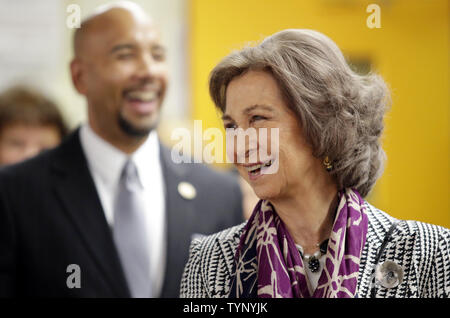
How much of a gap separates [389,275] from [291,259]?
0.66 feet

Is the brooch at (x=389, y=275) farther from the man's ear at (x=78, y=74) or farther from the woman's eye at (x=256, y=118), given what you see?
the man's ear at (x=78, y=74)

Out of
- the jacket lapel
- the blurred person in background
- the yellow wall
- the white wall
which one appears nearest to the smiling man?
the jacket lapel

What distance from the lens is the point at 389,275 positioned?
124 centimetres

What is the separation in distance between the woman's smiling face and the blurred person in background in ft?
4.74

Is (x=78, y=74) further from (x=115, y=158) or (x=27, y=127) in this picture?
(x=27, y=127)

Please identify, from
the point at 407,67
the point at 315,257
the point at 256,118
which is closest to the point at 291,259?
the point at 315,257

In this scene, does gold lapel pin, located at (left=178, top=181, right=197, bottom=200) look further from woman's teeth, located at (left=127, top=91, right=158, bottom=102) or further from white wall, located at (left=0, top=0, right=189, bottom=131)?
white wall, located at (left=0, top=0, right=189, bottom=131)

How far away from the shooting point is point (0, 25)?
13.4 feet

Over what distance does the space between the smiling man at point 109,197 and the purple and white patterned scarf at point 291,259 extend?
50 centimetres

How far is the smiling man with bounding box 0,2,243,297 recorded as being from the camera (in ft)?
5.80

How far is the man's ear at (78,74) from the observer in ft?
6.29

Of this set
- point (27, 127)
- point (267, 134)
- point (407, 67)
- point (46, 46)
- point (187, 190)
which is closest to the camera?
point (267, 134)
